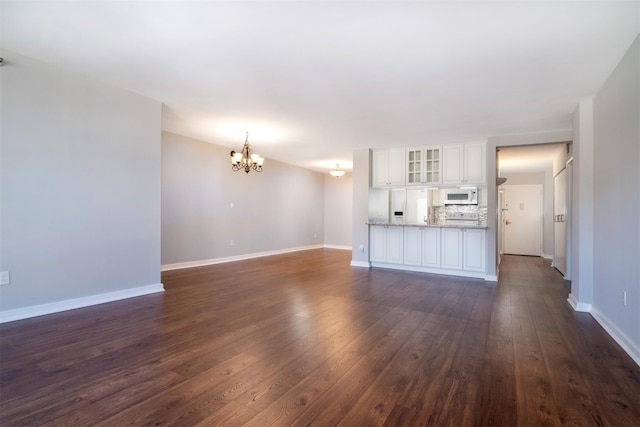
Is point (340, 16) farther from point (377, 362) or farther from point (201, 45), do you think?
point (377, 362)

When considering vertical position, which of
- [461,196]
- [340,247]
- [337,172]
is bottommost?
[340,247]

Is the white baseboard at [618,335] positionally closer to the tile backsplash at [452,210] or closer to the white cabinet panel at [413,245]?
the tile backsplash at [452,210]

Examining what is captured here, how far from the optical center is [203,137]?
19.7 ft

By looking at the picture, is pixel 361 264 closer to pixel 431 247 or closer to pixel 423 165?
pixel 431 247

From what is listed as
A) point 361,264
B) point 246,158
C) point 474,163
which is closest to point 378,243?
point 361,264

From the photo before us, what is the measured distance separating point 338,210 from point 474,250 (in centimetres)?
510

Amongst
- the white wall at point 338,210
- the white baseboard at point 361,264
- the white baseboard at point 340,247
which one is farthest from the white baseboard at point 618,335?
the white wall at point 338,210

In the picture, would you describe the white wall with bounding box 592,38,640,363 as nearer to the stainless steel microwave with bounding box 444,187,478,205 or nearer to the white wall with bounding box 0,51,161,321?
the stainless steel microwave with bounding box 444,187,478,205

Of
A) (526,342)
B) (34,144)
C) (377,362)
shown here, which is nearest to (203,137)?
(34,144)

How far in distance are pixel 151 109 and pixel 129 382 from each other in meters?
3.31

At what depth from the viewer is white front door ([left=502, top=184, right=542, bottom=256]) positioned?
879 cm

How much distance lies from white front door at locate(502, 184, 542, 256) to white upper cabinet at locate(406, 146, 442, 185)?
4.40m

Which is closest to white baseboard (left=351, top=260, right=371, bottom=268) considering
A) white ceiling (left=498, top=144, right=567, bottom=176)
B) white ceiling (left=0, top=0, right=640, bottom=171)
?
white ceiling (left=0, top=0, right=640, bottom=171)

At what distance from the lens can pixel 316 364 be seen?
2230 mm
